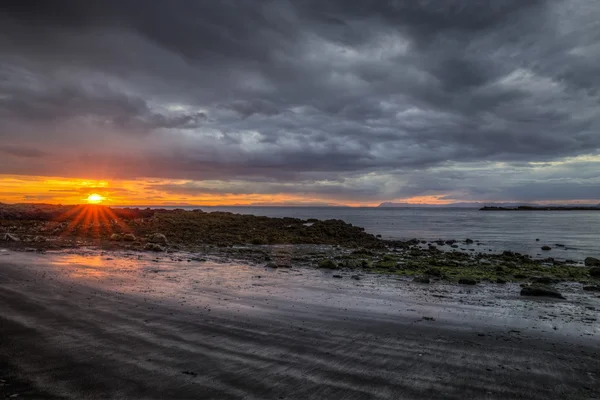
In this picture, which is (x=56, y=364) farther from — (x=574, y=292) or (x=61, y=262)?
(x=574, y=292)

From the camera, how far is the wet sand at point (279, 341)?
4930 millimetres

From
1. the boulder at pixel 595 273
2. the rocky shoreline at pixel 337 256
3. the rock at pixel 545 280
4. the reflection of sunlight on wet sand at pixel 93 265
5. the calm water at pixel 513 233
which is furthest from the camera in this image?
the calm water at pixel 513 233

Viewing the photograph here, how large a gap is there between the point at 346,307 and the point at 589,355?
16.4 ft

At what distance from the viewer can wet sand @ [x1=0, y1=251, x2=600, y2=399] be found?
4930 millimetres

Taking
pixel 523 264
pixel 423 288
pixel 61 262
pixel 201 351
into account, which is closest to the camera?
pixel 201 351

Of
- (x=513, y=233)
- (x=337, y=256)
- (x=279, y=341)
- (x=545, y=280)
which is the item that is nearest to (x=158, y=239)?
(x=337, y=256)

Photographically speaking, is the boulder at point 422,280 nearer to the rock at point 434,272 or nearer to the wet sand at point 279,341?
the rock at point 434,272

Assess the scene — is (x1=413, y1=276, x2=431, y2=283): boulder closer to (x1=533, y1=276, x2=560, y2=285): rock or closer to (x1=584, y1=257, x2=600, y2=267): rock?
(x1=533, y1=276, x2=560, y2=285): rock

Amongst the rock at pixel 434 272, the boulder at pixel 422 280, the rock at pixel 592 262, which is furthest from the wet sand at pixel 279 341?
the rock at pixel 592 262

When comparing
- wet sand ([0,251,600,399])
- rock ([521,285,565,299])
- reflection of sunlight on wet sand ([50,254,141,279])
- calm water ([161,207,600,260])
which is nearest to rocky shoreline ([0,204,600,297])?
rock ([521,285,565,299])

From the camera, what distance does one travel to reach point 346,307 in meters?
9.67

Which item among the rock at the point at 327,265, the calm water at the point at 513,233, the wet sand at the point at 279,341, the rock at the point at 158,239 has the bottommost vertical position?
the calm water at the point at 513,233

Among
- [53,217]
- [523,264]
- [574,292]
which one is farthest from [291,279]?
[53,217]

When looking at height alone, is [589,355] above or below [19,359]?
below
